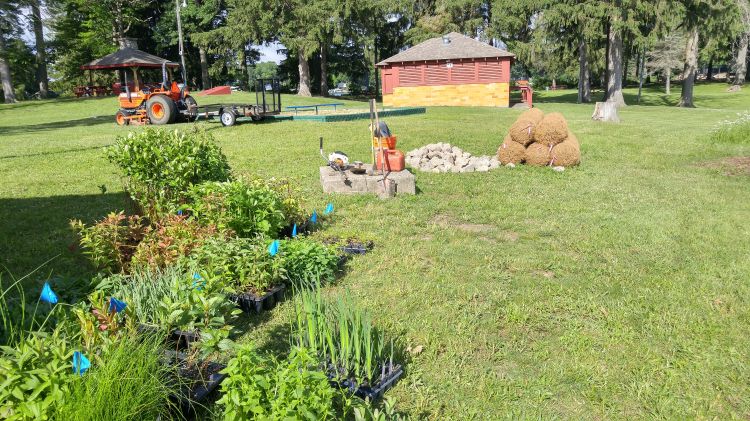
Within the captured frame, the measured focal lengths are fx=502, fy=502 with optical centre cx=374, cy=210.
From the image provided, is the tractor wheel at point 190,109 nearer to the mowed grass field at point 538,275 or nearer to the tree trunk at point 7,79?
the mowed grass field at point 538,275

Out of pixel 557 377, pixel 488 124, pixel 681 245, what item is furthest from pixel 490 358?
pixel 488 124

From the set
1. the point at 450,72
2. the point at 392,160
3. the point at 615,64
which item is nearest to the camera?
the point at 392,160

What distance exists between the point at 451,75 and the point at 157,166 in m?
26.4

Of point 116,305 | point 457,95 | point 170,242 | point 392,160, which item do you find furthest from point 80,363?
point 457,95

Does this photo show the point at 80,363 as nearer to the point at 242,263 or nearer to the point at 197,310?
the point at 197,310

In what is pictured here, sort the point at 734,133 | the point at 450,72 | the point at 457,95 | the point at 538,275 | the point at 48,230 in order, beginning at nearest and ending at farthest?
the point at 538,275 → the point at 48,230 → the point at 734,133 → the point at 450,72 → the point at 457,95

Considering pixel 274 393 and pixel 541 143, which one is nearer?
pixel 274 393

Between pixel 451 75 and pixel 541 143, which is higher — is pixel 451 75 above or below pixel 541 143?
above

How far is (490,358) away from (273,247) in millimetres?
1859

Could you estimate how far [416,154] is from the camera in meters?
10.8

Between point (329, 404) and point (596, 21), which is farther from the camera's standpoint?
point (596, 21)

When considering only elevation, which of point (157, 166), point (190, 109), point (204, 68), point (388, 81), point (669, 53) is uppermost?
point (669, 53)

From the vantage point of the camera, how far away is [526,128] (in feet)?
34.4

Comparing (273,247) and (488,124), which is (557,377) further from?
(488,124)
